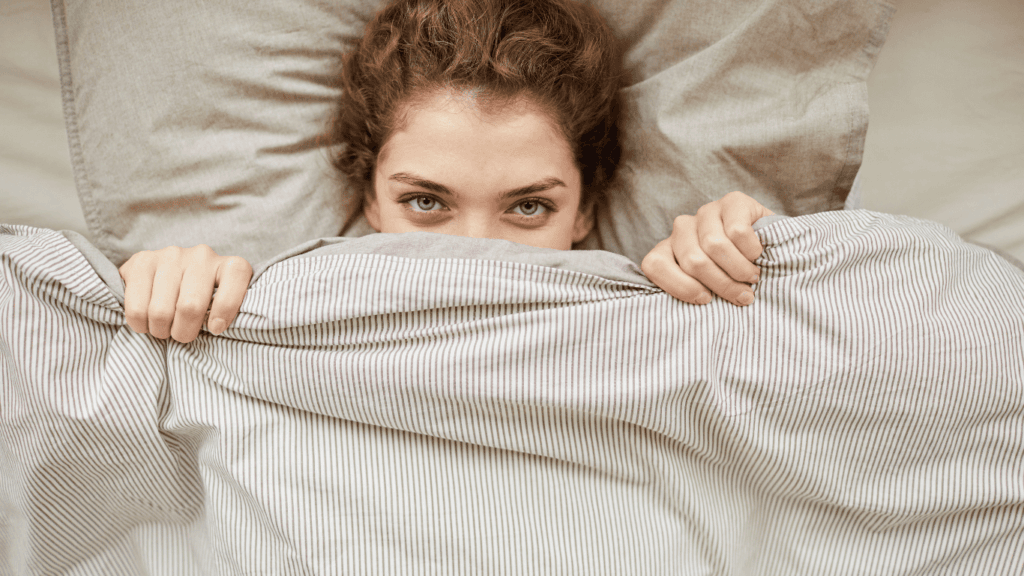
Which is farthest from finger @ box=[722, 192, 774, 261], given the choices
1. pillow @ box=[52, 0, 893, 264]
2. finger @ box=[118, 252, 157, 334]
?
finger @ box=[118, 252, 157, 334]

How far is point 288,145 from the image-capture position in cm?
97

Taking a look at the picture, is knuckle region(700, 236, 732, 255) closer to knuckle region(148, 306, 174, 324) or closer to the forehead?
the forehead

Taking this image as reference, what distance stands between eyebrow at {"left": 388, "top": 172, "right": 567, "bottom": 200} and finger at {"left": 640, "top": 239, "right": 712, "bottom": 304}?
7.8 inches

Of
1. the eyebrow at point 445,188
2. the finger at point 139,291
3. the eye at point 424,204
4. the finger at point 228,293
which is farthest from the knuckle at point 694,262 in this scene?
the finger at point 139,291

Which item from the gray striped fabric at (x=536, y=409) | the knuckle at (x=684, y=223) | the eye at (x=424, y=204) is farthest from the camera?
the eye at (x=424, y=204)

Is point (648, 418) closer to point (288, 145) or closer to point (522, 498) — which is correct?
point (522, 498)

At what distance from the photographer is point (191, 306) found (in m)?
0.69

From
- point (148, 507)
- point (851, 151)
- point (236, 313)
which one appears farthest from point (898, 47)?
point (148, 507)

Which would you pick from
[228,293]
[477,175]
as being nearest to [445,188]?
[477,175]

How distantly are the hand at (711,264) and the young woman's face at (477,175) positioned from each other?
0.65 ft

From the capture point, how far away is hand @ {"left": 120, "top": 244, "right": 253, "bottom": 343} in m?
0.69

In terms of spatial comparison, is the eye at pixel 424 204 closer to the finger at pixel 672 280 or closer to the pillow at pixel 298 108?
the pillow at pixel 298 108

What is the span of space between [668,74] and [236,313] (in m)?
0.68

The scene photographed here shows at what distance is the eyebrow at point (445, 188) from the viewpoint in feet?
2.73
